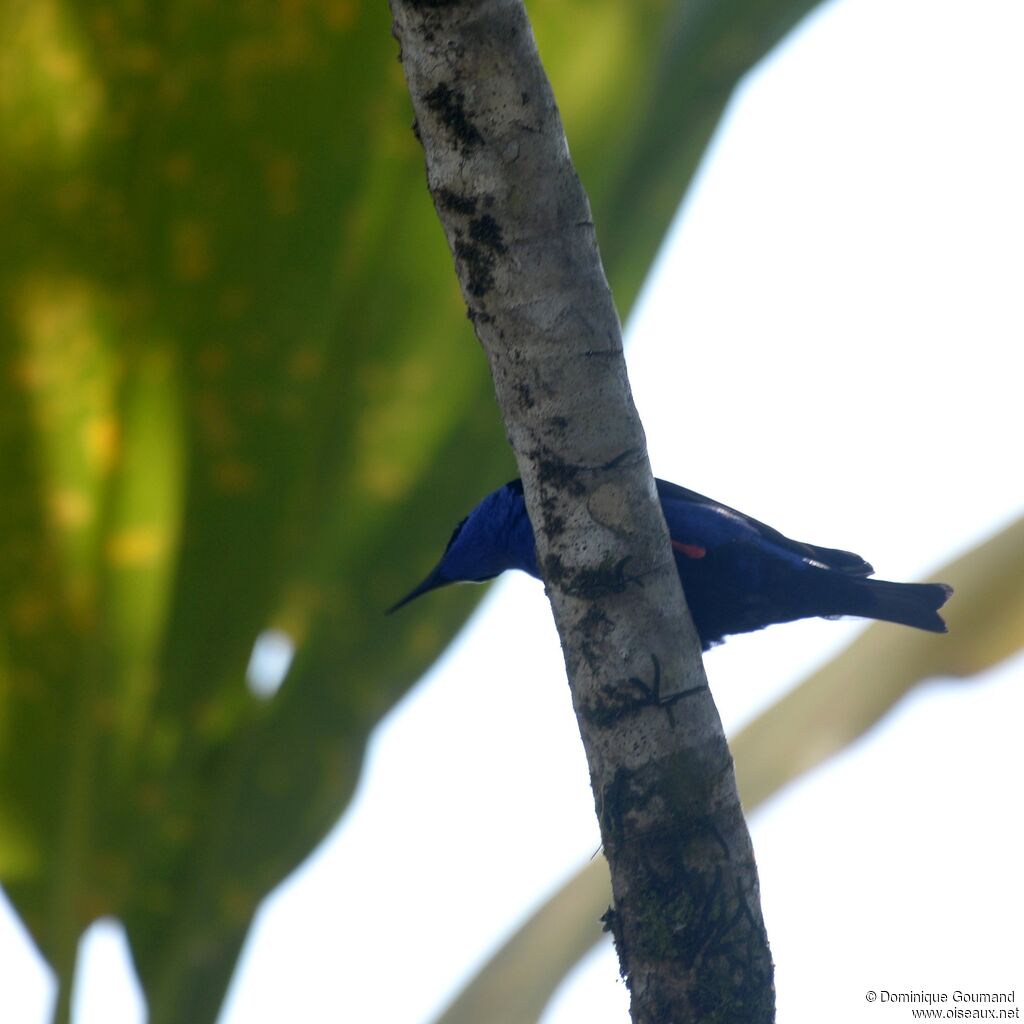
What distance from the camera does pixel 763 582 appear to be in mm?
2322

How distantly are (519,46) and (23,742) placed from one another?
208 centimetres

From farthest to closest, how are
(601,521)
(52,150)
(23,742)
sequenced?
(23,742)
(52,150)
(601,521)

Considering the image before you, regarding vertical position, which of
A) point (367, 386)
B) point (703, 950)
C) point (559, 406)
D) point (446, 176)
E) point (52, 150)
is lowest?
point (703, 950)

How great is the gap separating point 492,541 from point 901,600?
93 cm

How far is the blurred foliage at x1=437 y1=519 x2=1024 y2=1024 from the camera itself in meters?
2.73

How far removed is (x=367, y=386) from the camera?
2.79 m

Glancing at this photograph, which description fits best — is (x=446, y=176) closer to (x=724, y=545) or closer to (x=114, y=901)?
(x=724, y=545)

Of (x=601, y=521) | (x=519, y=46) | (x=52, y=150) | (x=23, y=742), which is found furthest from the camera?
(x=23, y=742)

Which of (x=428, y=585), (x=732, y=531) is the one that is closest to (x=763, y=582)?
(x=732, y=531)

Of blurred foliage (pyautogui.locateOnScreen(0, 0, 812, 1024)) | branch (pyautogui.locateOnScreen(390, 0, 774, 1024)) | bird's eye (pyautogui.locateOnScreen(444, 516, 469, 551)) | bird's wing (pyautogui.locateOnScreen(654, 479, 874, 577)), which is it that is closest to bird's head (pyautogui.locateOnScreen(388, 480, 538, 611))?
bird's eye (pyautogui.locateOnScreen(444, 516, 469, 551))

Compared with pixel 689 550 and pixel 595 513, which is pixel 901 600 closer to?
pixel 689 550

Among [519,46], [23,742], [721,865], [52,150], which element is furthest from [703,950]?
[52,150]

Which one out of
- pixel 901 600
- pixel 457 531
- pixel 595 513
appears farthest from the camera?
pixel 457 531

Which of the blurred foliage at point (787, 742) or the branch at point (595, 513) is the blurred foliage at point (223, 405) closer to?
the blurred foliage at point (787, 742)
